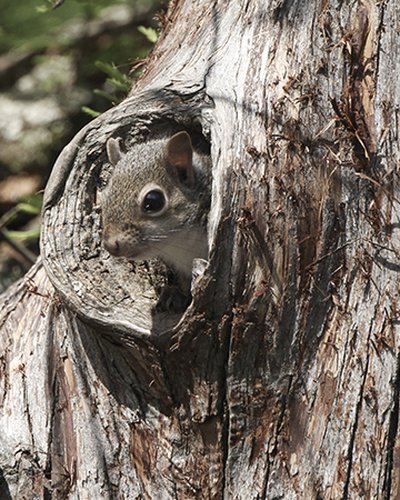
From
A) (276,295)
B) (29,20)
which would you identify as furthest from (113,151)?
(29,20)

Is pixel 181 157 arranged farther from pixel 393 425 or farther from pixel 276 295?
pixel 393 425

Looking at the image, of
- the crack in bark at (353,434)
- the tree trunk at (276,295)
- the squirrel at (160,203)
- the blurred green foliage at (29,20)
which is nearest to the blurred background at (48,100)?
the blurred green foliage at (29,20)

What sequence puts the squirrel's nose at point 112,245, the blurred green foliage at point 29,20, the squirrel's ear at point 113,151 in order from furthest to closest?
the blurred green foliage at point 29,20
the squirrel's ear at point 113,151
the squirrel's nose at point 112,245

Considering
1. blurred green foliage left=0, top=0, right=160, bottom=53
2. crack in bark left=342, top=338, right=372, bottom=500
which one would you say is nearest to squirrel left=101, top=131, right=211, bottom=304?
crack in bark left=342, top=338, right=372, bottom=500

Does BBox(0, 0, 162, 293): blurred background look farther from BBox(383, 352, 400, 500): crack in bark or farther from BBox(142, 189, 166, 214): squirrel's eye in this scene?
BBox(383, 352, 400, 500): crack in bark

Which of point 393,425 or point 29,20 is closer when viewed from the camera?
point 393,425

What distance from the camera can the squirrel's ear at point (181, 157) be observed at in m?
3.65

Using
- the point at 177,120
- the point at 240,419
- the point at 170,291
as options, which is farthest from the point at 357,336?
the point at 177,120

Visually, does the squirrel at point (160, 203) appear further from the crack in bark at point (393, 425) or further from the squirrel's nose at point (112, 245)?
the crack in bark at point (393, 425)

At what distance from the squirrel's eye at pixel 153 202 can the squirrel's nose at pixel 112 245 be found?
340 millimetres

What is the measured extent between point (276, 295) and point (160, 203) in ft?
2.88

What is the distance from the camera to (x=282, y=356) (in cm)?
325

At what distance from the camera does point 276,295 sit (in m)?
3.20

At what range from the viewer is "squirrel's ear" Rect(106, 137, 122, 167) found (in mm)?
3615
